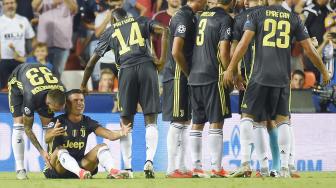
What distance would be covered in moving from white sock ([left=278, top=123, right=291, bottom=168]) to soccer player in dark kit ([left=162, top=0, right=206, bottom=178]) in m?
1.47

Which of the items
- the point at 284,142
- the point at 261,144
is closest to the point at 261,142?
the point at 261,144

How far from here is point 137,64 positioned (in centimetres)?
1400

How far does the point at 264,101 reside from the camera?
13172mm

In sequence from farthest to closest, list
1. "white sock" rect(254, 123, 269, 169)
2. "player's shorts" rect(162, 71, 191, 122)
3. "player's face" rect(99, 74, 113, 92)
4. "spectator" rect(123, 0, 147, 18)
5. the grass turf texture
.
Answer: "spectator" rect(123, 0, 147, 18) < "player's face" rect(99, 74, 113, 92) < "player's shorts" rect(162, 71, 191, 122) < "white sock" rect(254, 123, 269, 169) < the grass turf texture

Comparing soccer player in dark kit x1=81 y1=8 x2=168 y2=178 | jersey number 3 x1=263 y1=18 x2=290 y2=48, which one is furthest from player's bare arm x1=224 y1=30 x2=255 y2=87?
soccer player in dark kit x1=81 y1=8 x2=168 y2=178

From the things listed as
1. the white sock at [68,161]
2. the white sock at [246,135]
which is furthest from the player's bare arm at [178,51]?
the white sock at [68,161]

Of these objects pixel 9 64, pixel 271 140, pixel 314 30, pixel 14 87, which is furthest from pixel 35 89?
pixel 314 30

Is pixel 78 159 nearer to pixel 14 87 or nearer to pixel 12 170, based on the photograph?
pixel 14 87

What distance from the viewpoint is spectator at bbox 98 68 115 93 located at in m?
19.0

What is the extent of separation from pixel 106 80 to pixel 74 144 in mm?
5348

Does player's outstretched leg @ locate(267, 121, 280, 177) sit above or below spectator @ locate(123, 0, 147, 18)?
below

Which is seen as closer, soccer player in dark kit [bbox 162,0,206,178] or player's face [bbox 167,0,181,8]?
soccer player in dark kit [bbox 162,0,206,178]

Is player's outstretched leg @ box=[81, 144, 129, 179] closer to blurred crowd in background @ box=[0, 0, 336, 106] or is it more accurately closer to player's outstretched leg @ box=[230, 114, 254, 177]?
player's outstretched leg @ box=[230, 114, 254, 177]

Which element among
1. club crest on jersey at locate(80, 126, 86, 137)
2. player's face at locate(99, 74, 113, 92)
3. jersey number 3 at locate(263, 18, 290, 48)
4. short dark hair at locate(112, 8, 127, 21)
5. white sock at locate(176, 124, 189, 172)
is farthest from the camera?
player's face at locate(99, 74, 113, 92)
